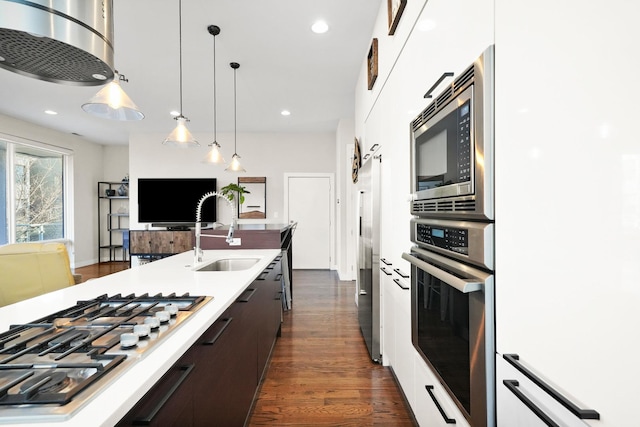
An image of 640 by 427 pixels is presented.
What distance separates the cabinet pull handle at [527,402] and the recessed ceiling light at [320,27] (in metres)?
2.88

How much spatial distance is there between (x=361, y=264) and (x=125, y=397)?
8.18 ft

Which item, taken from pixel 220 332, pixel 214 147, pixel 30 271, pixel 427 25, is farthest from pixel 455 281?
pixel 214 147

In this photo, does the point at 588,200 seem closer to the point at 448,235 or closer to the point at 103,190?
the point at 448,235

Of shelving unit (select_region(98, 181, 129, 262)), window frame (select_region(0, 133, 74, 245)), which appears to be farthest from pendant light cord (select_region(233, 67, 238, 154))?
window frame (select_region(0, 133, 74, 245))

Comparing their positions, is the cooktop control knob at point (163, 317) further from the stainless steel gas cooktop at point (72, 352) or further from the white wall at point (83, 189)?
the white wall at point (83, 189)

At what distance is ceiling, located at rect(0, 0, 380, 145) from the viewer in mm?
2564

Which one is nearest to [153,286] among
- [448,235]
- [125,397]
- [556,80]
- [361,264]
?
[125,397]

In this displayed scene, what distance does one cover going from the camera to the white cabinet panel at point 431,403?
1092 mm

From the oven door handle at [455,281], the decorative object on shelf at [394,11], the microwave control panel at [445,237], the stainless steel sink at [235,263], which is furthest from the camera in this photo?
the stainless steel sink at [235,263]

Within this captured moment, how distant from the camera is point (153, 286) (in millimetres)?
1513

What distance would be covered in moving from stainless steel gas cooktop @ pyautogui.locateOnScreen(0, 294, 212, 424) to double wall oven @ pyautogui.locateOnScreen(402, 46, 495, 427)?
90cm

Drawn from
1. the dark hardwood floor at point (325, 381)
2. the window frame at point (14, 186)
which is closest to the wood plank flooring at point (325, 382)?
the dark hardwood floor at point (325, 381)

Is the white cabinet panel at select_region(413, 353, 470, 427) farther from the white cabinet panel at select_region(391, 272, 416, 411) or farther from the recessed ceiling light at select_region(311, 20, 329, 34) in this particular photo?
the recessed ceiling light at select_region(311, 20, 329, 34)

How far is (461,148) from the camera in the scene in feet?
3.25
